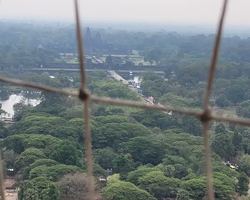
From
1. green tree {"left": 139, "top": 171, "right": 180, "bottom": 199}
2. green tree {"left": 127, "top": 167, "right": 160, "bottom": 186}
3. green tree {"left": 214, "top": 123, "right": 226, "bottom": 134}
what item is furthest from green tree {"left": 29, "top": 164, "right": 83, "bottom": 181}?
green tree {"left": 214, "top": 123, "right": 226, "bottom": 134}

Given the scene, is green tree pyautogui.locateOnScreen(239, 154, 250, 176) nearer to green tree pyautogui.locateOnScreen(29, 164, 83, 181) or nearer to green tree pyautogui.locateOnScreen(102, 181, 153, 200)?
green tree pyautogui.locateOnScreen(102, 181, 153, 200)

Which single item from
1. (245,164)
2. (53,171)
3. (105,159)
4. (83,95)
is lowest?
(245,164)

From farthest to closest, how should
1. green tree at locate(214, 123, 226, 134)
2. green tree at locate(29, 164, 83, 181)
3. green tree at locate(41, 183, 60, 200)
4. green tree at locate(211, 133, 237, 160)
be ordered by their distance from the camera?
green tree at locate(214, 123, 226, 134)
green tree at locate(211, 133, 237, 160)
green tree at locate(29, 164, 83, 181)
green tree at locate(41, 183, 60, 200)

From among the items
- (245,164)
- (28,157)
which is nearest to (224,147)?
(245,164)

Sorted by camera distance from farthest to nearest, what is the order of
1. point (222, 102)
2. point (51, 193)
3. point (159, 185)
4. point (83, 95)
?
point (222, 102), point (159, 185), point (51, 193), point (83, 95)

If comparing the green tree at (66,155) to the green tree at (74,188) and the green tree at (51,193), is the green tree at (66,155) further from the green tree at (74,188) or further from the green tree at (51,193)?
the green tree at (51,193)

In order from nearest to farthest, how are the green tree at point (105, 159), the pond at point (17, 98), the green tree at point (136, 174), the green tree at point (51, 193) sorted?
the green tree at point (51, 193) < the green tree at point (136, 174) < the green tree at point (105, 159) < the pond at point (17, 98)

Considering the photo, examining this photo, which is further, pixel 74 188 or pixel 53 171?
pixel 53 171

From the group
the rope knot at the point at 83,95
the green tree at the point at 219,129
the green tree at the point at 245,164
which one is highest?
the rope knot at the point at 83,95

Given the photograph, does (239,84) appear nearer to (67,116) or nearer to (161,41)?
(67,116)

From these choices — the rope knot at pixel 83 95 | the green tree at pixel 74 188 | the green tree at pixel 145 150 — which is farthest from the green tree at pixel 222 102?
the rope knot at pixel 83 95

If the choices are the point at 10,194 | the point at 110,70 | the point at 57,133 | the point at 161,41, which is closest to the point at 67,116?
the point at 57,133

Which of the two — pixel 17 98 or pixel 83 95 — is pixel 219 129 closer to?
pixel 17 98
